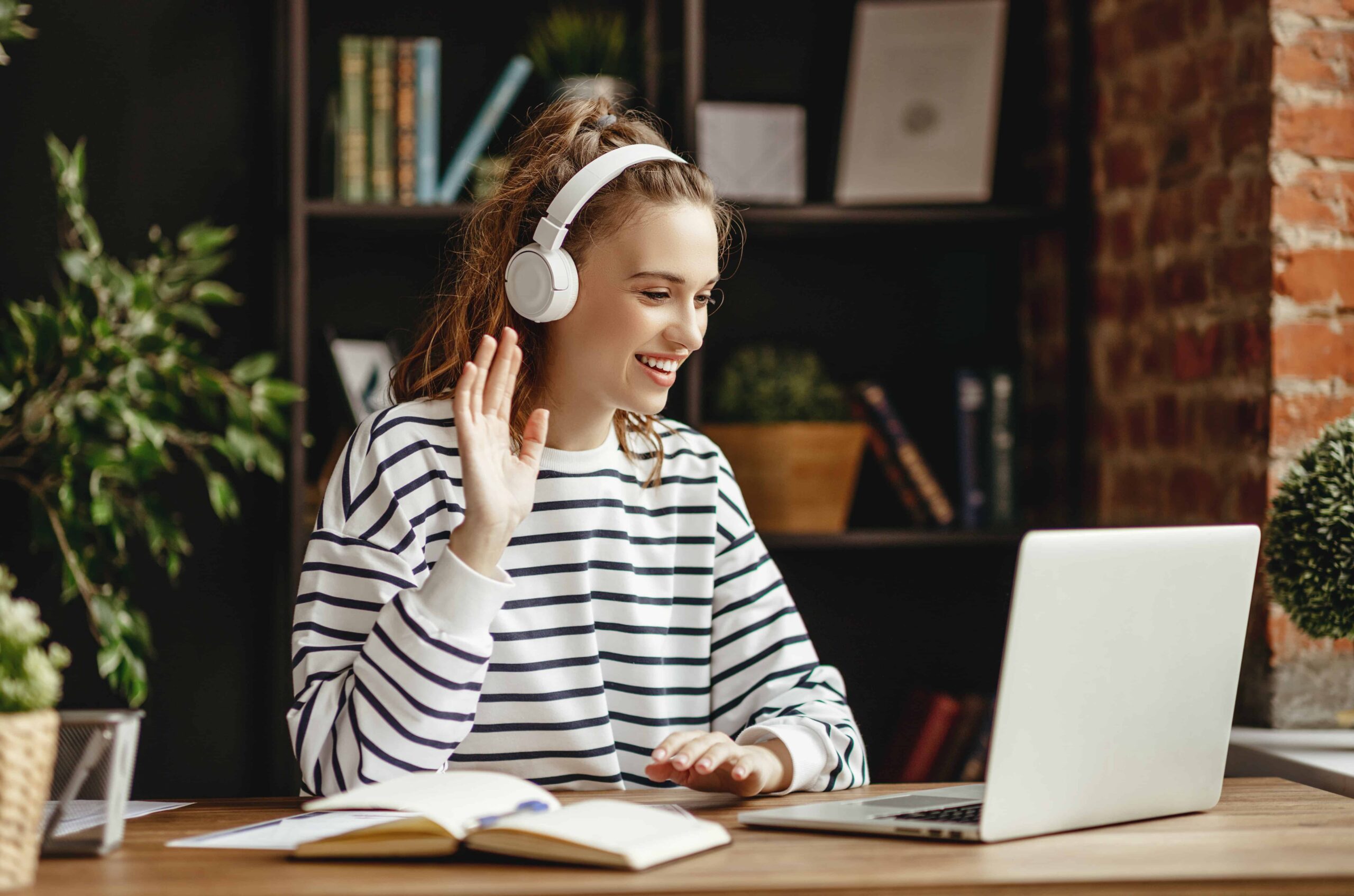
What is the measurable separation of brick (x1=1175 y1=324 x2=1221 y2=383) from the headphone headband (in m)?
0.98

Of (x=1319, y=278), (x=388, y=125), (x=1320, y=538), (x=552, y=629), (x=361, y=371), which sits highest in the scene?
(x=388, y=125)

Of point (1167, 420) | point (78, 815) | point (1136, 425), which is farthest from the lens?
point (1136, 425)

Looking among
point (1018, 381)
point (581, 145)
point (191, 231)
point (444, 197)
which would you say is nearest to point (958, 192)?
point (1018, 381)

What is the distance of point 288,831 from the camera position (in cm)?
101

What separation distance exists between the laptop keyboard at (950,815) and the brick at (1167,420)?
1.08 meters

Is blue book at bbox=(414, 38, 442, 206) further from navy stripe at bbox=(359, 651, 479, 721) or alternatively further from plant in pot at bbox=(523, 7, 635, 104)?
navy stripe at bbox=(359, 651, 479, 721)

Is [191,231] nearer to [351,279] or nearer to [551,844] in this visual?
[351,279]

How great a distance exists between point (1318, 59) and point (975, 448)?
854 mm

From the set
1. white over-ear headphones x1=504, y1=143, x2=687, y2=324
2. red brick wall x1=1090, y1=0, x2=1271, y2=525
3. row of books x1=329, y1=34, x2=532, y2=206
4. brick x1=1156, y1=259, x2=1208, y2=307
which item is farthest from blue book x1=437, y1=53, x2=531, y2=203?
brick x1=1156, y1=259, x2=1208, y2=307

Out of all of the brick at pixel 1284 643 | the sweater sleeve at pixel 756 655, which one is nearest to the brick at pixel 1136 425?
the brick at pixel 1284 643

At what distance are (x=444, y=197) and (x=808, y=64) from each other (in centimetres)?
79

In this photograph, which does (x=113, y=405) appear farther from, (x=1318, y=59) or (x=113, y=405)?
(x=1318, y=59)

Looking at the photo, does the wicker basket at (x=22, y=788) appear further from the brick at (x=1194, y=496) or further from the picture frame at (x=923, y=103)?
the picture frame at (x=923, y=103)

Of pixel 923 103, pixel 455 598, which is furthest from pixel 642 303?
pixel 923 103
